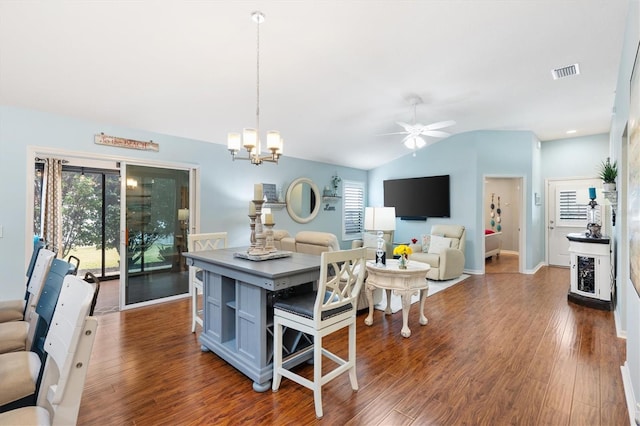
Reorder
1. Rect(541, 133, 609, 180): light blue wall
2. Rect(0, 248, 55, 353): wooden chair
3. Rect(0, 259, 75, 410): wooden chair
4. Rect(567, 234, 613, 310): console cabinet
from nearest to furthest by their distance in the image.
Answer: Rect(0, 259, 75, 410): wooden chair
Rect(0, 248, 55, 353): wooden chair
Rect(567, 234, 613, 310): console cabinet
Rect(541, 133, 609, 180): light blue wall

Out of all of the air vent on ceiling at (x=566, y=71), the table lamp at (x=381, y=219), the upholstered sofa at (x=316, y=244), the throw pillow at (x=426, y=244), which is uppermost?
the air vent on ceiling at (x=566, y=71)

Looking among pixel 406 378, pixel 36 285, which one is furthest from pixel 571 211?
pixel 36 285

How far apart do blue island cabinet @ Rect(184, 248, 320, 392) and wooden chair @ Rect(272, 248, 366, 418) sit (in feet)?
0.43

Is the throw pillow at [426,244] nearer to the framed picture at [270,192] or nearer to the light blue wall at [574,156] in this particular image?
the framed picture at [270,192]

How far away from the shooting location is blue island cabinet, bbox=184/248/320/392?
2.28 metres

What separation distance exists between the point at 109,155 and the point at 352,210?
5.30 metres

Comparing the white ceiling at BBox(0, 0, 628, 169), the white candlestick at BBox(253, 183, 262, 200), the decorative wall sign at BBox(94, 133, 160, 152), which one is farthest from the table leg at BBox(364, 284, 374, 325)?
the decorative wall sign at BBox(94, 133, 160, 152)

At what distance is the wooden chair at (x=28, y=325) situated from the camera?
1.94m

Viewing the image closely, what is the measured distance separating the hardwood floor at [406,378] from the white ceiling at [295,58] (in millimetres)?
2628

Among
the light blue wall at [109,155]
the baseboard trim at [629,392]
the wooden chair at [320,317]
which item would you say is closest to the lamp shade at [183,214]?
the light blue wall at [109,155]

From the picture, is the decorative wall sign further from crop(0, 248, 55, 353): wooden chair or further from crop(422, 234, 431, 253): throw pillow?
crop(422, 234, 431, 253): throw pillow

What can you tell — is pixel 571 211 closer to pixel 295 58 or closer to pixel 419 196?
pixel 419 196

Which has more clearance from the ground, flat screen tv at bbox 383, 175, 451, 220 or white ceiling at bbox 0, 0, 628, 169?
white ceiling at bbox 0, 0, 628, 169

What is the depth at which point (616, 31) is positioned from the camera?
9.89 feet
